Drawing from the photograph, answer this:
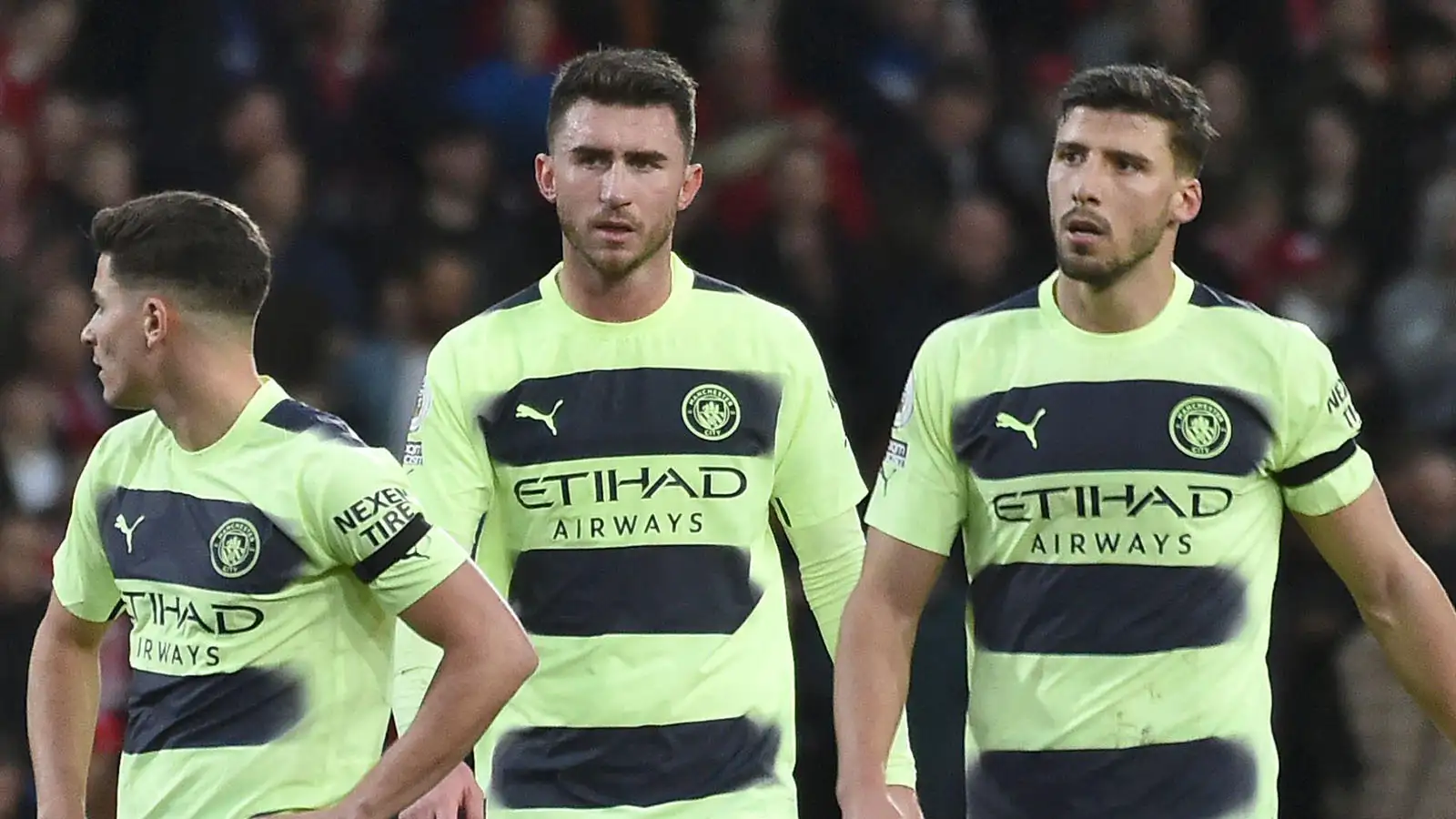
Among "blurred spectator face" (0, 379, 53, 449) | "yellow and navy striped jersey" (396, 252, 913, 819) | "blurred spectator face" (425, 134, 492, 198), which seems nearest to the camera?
"yellow and navy striped jersey" (396, 252, 913, 819)

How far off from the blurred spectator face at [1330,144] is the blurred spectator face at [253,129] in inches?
141

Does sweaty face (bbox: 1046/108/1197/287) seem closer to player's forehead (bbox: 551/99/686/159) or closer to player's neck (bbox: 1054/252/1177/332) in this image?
player's neck (bbox: 1054/252/1177/332)

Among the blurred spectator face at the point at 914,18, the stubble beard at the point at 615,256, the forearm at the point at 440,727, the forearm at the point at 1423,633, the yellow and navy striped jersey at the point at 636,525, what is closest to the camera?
the forearm at the point at 440,727

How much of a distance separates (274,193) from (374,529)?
4.63 meters

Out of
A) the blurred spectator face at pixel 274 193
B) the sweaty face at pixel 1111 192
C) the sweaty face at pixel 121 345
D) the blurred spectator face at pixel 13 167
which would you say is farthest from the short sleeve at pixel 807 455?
the blurred spectator face at pixel 13 167

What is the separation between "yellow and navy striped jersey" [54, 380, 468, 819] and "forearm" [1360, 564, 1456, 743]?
67.3 inches

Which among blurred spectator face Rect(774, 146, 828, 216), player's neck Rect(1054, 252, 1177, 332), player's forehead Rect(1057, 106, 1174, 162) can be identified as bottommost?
player's neck Rect(1054, 252, 1177, 332)

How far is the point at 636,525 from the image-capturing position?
5176 millimetres

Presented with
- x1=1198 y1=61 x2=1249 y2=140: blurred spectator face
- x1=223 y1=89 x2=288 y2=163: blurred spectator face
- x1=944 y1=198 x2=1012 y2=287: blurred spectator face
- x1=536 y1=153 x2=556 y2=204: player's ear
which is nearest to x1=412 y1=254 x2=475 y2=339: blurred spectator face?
x1=223 y1=89 x2=288 y2=163: blurred spectator face

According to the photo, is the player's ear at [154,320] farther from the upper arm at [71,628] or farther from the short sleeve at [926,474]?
the short sleeve at [926,474]

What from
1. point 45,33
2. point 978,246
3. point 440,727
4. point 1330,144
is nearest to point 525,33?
point 45,33

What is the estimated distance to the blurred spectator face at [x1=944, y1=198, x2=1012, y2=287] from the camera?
332 inches

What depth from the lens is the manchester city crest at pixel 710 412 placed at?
5242 mm

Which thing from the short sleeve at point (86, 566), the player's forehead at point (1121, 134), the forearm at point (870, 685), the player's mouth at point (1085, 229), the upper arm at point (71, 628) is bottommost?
the forearm at point (870, 685)
